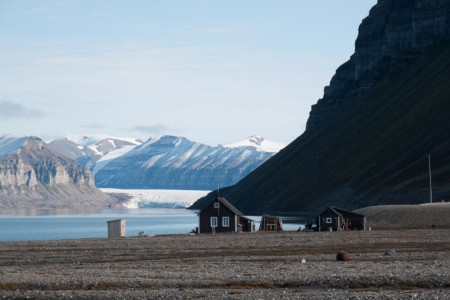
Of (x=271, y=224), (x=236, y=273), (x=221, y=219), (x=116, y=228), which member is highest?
(x=221, y=219)

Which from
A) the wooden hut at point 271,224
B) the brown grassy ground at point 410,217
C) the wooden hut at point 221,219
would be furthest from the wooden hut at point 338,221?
the wooden hut at point 221,219

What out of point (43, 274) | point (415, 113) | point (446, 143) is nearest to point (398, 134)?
point (415, 113)

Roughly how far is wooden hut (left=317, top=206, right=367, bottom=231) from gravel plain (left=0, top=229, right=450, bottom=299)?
36.7 m

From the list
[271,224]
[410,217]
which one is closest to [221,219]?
[271,224]

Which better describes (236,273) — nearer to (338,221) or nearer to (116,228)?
(116,228)

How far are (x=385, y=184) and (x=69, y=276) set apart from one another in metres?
131

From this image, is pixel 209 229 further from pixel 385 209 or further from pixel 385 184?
pixel 385 184

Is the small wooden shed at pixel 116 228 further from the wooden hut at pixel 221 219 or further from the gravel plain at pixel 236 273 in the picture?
the gravel plain at pixel 236 273

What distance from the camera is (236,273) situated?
147ft

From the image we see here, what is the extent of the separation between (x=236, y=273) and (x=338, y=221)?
62900 millimetres

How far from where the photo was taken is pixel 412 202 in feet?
497

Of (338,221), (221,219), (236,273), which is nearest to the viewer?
(236,273)

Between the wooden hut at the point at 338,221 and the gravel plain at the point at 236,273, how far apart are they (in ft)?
120

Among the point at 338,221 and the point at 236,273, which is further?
the point at 338,221
